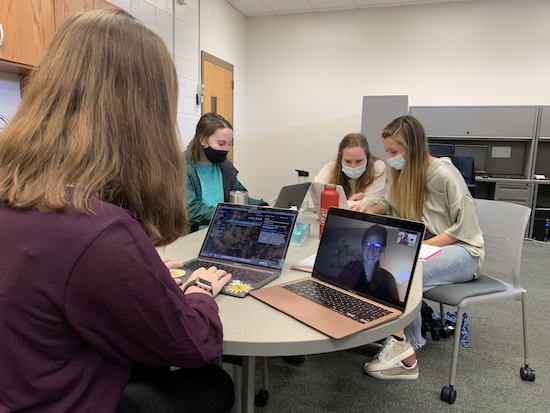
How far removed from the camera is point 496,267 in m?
1.89

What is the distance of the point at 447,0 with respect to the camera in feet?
15.3

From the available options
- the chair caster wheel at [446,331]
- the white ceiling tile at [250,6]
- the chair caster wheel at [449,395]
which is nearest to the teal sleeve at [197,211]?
the chair caster wheel at [449,395]

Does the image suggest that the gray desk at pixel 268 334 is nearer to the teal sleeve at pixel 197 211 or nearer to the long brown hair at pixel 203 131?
the teal sleeve at pixel 197 211

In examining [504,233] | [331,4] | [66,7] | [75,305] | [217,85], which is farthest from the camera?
[331,4]

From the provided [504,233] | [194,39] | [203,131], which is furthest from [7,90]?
[504,233]

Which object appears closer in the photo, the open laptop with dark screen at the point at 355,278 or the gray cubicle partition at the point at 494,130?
the open laptop with dark screen at the point at 355,278

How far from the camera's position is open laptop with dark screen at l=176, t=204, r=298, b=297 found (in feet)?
4.06

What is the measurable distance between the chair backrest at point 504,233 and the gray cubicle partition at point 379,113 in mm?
2624

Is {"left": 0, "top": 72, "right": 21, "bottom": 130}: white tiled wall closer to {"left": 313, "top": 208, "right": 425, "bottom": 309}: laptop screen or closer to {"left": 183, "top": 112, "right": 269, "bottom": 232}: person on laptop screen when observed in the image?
{"left": 183, "top": 112, "right": 269, "bottom": 232}: person on laptop screen

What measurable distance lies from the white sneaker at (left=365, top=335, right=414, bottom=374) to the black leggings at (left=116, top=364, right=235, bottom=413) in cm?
95

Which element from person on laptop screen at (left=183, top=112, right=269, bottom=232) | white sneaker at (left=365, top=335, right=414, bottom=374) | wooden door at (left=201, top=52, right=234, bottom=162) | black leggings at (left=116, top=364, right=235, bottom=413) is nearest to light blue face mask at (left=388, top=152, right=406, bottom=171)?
person on laptop screen at (left=183, top=112, right=269, bottom=232)

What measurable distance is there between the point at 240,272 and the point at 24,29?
1.74 metres

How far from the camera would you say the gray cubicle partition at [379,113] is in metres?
4.47

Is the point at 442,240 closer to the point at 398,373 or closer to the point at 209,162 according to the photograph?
the point at 398,373
